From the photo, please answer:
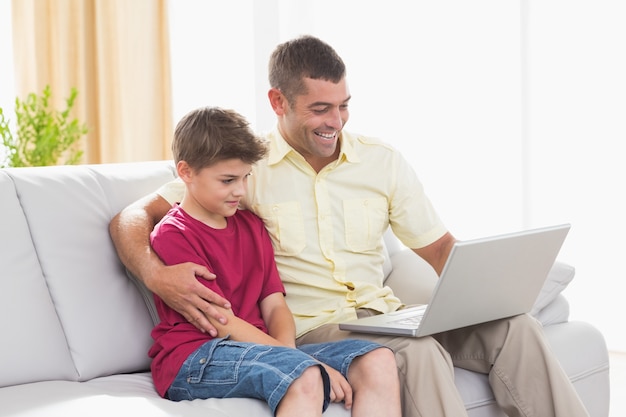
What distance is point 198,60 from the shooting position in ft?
13.5

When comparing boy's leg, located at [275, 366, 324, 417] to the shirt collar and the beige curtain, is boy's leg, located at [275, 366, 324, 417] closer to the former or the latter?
the shirt collar

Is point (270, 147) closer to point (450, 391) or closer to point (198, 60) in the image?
point (450, 391)

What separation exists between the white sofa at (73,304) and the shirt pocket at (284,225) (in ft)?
1.08

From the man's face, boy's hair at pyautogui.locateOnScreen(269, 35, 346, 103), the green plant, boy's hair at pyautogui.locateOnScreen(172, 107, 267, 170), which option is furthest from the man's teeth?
the green plant

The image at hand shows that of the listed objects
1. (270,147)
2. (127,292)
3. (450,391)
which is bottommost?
(450,391)

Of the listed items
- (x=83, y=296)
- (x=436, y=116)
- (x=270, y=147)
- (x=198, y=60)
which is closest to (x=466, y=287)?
(x=270, y=147)

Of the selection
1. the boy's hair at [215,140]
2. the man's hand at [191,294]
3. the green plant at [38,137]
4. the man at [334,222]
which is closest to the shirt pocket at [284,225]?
the man at [334,222]

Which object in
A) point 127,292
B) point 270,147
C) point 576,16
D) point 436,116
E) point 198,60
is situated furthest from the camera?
point 198,60

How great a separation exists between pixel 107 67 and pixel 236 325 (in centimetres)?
275

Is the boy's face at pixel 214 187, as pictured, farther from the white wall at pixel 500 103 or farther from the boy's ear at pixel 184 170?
the white wall at pixel 500 103

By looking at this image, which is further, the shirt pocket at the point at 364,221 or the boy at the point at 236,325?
the shirt pocket at the point at 364,221

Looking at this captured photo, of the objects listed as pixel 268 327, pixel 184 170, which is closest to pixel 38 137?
pixel 184 170

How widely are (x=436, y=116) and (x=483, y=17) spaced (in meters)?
0.46

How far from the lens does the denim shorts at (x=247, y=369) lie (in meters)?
1.52
